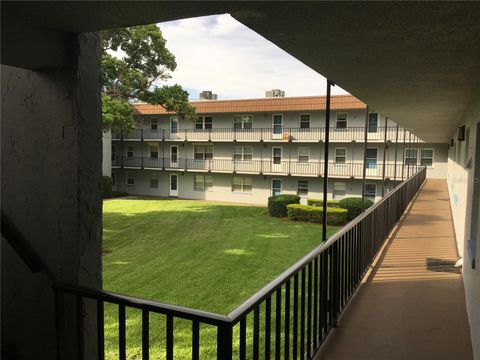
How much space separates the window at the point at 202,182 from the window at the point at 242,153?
8.95ft

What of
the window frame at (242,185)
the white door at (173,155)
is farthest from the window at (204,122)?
the window frame at (242,185)

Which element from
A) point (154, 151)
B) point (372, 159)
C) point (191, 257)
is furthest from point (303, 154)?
point (191, 257)

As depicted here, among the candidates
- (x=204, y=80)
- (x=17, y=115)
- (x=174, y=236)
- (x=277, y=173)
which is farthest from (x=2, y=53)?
(x=204, y=80)

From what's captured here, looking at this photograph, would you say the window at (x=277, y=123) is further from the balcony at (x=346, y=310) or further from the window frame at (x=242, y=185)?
the balcony at (x=346, y=310)

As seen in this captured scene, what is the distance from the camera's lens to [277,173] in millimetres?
25781

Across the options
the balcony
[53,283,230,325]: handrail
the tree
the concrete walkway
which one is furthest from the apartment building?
[53,283,230,325]: handrail

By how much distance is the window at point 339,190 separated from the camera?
2470cm

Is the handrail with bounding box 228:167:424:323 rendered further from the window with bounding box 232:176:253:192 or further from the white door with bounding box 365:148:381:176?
the window with bounding box 232:176:253:192

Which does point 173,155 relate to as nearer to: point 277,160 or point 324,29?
point 277,160

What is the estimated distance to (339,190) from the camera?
979 inches

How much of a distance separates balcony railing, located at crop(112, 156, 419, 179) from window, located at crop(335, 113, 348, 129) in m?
2.35

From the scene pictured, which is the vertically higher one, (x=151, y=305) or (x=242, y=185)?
(x=151, y=305)

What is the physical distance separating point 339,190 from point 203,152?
400 inches

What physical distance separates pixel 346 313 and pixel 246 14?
116 inches
